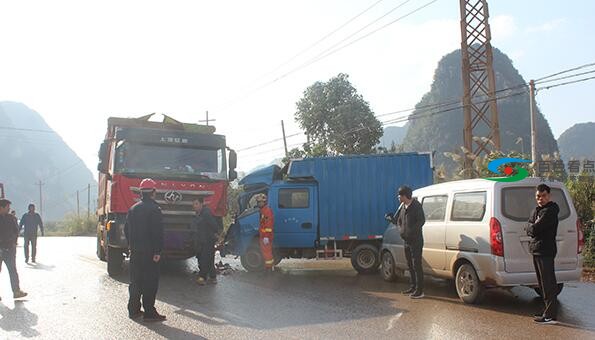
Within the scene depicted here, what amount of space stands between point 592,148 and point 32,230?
103200 mm

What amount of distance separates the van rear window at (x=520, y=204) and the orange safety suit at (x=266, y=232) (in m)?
5.58

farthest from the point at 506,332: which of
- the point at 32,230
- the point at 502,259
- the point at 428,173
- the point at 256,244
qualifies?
the point at 32,230

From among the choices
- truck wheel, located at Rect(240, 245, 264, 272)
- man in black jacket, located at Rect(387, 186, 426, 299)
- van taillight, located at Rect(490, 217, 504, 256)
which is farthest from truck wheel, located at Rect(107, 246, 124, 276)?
van taillight, located at Rect(490, 217, 504, 256)

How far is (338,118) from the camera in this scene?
106 ft

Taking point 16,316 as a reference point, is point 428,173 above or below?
above

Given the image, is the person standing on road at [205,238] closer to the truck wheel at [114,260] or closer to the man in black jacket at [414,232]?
the truck wheel at [114,260]

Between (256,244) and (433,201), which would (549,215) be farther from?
(256,244)

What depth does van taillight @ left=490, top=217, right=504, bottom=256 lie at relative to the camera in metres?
7.36

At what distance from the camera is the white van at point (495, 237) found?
7379 mm

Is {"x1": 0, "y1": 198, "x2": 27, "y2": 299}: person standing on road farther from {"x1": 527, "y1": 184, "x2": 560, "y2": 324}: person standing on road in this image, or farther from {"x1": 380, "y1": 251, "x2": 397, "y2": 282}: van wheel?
{"x1": 527, "y1": 184, "x2": 560, "y2": 324}: person standing on road

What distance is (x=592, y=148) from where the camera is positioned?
322 ft

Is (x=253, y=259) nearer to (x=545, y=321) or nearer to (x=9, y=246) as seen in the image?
(x=9, y=246)

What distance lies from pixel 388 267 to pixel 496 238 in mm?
3436

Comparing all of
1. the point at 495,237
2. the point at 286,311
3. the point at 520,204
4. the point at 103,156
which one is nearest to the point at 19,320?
the point at 286,311
